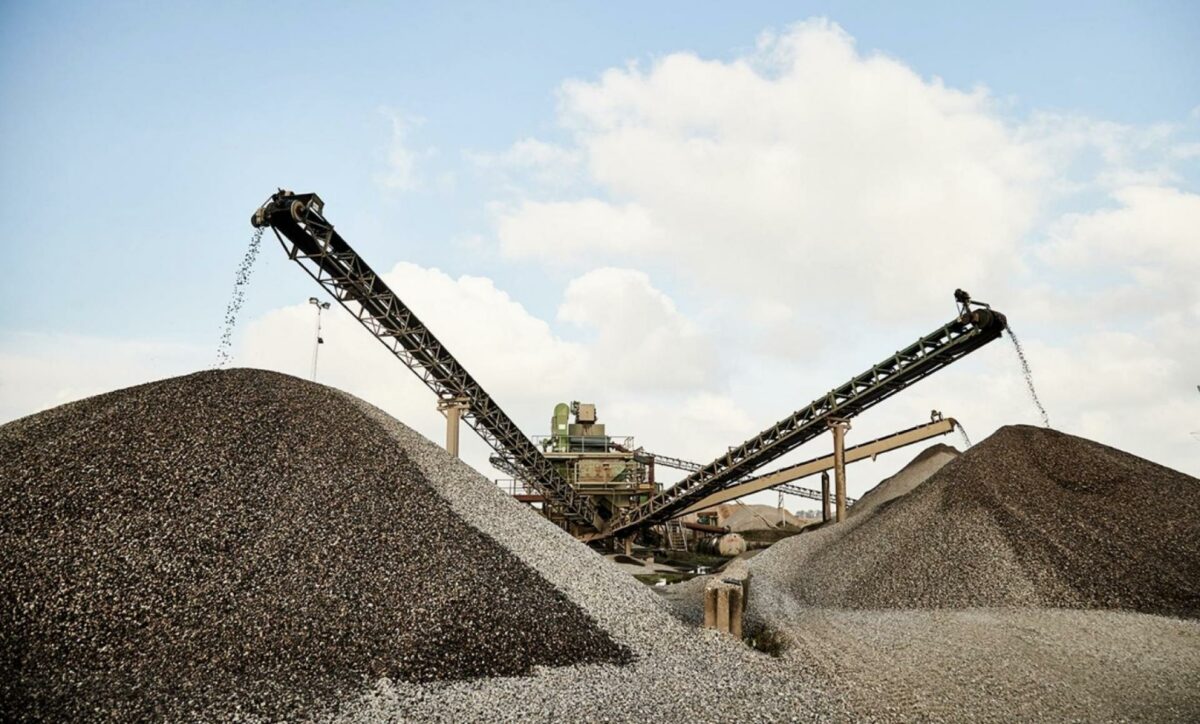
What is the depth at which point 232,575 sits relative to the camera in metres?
8.41

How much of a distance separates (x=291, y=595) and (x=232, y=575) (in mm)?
841

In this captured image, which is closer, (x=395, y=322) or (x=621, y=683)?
(x=621, y=683)

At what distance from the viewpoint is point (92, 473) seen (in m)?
9.65

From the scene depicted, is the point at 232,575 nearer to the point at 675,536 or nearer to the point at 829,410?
the point at 829,410

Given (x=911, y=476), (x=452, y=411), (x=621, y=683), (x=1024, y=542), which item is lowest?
(x=621, y=683)

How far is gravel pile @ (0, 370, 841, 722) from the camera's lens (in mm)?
6984

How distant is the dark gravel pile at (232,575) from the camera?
23.4 ft

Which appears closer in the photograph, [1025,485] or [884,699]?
[884,699]

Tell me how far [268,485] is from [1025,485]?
15.9m

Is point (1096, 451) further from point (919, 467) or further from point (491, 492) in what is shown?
point (491, 492)

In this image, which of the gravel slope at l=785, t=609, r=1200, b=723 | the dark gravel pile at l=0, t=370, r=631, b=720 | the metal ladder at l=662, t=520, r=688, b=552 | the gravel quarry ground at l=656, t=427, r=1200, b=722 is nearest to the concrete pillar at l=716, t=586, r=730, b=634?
the gravel quarry ground at l=656, t=427, r=1200, b=722

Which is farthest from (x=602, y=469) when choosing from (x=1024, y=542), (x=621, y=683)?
(x=621, y=683)

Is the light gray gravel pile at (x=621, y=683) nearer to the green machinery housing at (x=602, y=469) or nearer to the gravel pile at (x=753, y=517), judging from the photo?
the green machinery housing at (x=602, y=469)

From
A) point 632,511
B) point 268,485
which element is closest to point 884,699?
point 268,485
